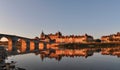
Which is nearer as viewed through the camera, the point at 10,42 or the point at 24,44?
the point at 10,42

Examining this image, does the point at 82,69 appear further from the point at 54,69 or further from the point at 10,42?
the point at 10,42

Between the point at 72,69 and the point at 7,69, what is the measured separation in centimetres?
1775

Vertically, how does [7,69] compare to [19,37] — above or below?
below

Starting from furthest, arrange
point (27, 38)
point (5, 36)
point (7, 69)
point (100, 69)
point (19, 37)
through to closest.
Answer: point (27, 38) < point (19, 37) < point (5, 36) < point (100, 69) < point (7, 69)

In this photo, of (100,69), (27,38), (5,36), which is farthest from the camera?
(27,38)

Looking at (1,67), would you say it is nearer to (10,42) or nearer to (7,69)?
(7,69)

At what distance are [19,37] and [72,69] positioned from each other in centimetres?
12002

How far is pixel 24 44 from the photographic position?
622 ft

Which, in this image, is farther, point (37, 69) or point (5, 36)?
point (5, 36)

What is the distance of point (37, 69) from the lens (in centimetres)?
5366

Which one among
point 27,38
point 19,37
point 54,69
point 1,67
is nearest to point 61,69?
point 54,69

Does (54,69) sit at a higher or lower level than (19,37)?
lower

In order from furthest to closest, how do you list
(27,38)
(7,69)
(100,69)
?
(27,38)
(100,69)
(7,69)

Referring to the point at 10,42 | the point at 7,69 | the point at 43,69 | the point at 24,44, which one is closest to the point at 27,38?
the point at 24,44
